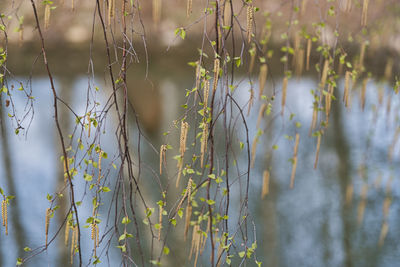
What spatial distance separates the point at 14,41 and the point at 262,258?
2632mm

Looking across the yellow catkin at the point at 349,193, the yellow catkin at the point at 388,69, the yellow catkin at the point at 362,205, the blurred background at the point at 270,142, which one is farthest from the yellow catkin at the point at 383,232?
the yellow catkin at the point at 388,69

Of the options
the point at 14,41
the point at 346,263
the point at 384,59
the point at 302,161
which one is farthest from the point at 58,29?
the point at 346,263

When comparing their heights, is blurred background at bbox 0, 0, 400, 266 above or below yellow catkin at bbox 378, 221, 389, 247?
above

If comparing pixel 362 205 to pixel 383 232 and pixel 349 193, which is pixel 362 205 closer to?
pixel 349 193

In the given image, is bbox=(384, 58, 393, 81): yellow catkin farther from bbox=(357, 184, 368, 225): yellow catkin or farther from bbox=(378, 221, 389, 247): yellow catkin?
bbox=(378, 221, 389, 247): yellow catkin

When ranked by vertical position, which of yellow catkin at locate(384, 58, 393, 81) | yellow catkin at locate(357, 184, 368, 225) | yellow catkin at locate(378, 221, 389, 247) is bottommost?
yellow catkin at locate(378, 221, 389, 247)

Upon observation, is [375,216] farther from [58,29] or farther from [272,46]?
[58,29]

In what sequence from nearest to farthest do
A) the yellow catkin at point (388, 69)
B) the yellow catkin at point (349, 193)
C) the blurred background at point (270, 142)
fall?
the blurred background at point (270, 142), the yellow catkin at point (388, 69), the yellow catkin at point (349, 193)

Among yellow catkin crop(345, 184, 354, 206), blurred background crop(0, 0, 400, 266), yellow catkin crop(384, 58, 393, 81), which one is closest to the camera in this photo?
blurred background crop(0, 0, 400, 266)

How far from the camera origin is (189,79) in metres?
4.80

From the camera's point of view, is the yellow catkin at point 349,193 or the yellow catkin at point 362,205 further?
the yellow catkin at point 349,193

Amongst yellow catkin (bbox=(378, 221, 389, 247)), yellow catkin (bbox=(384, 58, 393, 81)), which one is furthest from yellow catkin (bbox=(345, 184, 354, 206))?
yellow catkin (bbox=(384, 58, 393, 81))

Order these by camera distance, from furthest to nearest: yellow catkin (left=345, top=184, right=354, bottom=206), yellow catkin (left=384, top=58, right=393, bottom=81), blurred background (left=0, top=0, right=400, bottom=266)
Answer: yellow catkin (left=345, top=184, right=354, bottom=206) < yellow catkin (left=384, top=58, right=393, bottom=81) < blurred background (left=0, top=0, right=400, bottom=266)

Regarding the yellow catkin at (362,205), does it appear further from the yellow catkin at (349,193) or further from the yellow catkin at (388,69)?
the yellow catkin at (388,69)
